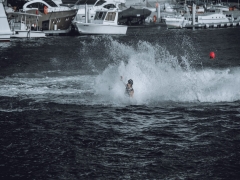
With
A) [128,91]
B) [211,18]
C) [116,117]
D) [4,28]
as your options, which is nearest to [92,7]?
[211,18]

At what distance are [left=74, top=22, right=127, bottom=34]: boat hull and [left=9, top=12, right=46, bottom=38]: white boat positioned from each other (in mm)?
6197

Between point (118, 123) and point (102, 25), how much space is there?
174 feet

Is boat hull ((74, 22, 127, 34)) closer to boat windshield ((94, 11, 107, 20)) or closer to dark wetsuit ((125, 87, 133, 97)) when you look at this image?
boat windshield ((94, 11, 107, 20))

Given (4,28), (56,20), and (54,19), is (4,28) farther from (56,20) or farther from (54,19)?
(56,20)

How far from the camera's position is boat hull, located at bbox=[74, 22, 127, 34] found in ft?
266

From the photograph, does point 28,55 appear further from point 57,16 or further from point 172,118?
point 172,118

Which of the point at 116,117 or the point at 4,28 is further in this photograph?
the point at 4,28

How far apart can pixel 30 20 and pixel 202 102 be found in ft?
166

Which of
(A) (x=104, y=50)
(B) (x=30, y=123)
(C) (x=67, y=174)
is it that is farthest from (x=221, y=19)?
(C) (x=67, y=174)

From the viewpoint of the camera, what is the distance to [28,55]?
198 feet

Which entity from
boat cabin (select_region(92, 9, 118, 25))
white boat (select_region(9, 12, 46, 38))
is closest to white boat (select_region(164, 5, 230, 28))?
boat cabin (select_region(92, 9, 118, 25))

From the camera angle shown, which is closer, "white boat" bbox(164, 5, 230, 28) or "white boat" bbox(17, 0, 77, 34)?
"white boat" bbox(17, 0, 77, 34)

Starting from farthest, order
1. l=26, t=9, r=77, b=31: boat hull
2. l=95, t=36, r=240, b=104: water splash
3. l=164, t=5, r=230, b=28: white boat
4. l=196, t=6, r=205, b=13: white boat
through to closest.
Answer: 1. l=196, t=6, r=205, b=13: white boat
2. l=164, t=5, r=230, b=28: white boat
3. l=26, t=9, r=77, b=31: boat hull
4. l=95, t=36, r=240, b=104: water splash

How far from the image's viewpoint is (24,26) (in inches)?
2985
